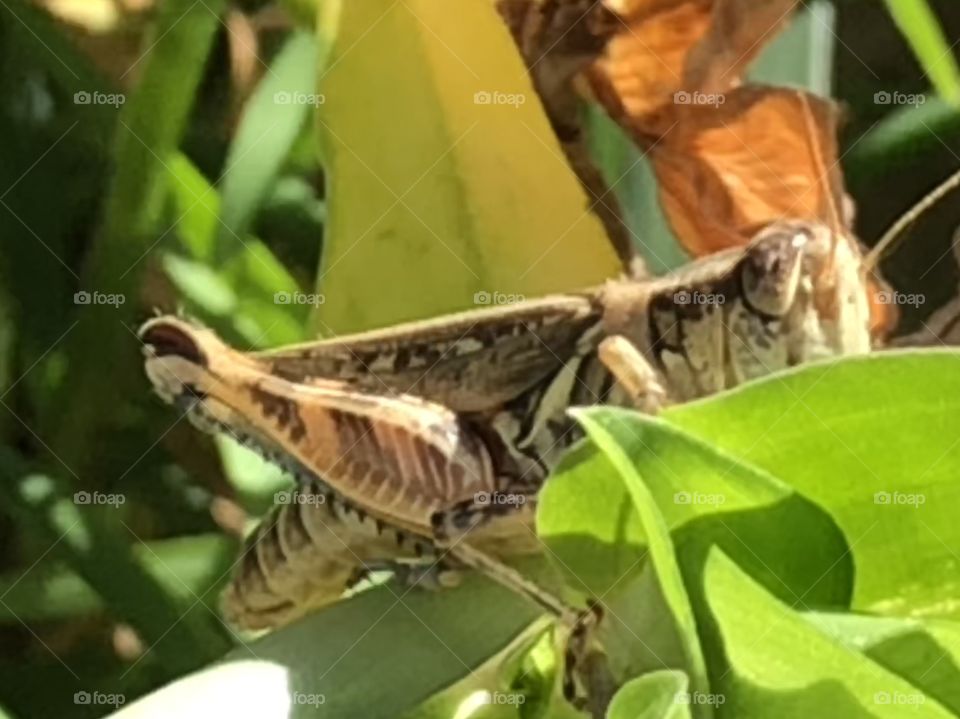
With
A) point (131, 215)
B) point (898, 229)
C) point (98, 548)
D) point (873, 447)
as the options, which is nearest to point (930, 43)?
point (898, 229)

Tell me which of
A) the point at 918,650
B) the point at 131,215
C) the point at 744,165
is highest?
the point at 131,215

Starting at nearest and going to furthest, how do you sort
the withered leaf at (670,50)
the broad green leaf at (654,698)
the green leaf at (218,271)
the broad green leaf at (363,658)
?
the broad green leaf at (654,698) → the broad green leaf at (363,658) → the withered leaf at (670,50) → the green leaf at (218,271)

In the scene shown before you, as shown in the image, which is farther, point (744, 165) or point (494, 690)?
point (744, 165)

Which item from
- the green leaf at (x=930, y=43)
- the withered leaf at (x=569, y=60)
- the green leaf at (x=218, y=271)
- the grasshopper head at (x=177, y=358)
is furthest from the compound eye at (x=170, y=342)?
the green leaf at (x=930, y=43)

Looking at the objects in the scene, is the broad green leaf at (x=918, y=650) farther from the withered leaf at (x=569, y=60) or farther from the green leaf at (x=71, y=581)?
the green leaf at (x=71, y=581)

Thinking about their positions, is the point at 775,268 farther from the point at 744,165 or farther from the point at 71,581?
the point at 71,581

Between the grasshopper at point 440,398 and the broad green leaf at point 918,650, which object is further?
the grasshopper at point 440,398
